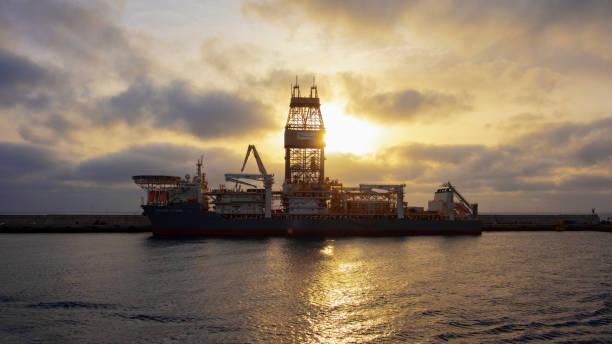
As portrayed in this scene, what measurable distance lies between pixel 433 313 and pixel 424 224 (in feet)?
159

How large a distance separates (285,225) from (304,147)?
726 inches

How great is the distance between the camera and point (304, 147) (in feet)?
246

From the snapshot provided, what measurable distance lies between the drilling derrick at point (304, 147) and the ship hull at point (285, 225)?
5.64m

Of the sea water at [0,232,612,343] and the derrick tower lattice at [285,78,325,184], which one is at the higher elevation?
the derrick tower lattice at [285,78,325,184]

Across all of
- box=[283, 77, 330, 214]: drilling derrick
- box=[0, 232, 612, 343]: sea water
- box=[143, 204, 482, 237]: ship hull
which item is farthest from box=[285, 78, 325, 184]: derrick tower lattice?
box=[0, 232, 612, 343]: sea water

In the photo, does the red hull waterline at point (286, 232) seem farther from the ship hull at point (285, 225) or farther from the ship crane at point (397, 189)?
Result: the ship crane at point (397, 189)

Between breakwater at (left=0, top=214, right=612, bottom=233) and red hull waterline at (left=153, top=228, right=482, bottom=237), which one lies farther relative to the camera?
breakwater at (left=0, top=214, right=612, bottom=233)

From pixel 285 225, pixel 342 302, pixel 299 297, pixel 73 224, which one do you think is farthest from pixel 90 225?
pixel 342 302

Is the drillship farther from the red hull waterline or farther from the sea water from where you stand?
the sea water

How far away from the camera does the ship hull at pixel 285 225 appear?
61.1 metres

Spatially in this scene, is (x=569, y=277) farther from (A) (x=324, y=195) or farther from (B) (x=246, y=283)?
(A) (x=324, y=195)

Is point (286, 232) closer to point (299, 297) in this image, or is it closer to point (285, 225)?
point (285, 225)

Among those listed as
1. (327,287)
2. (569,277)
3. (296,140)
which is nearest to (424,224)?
(296,140)

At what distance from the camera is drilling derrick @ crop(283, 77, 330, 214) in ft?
235
